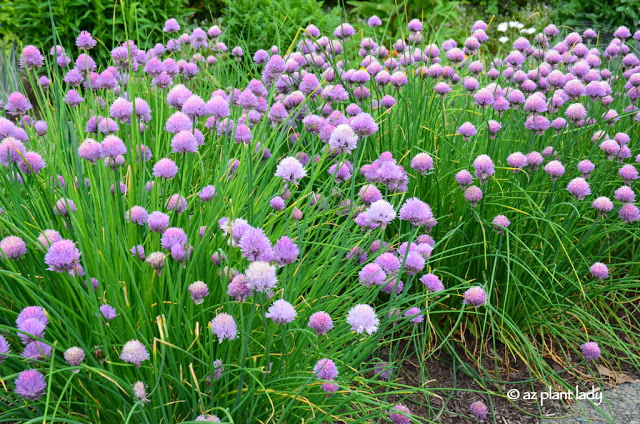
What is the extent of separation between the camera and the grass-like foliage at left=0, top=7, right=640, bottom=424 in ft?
5.07

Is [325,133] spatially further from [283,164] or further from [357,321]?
[357,321]

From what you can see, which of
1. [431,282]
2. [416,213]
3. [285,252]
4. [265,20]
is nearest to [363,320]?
[285,252]

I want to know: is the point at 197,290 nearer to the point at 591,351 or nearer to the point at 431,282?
the point at 431,282

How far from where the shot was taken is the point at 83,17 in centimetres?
530

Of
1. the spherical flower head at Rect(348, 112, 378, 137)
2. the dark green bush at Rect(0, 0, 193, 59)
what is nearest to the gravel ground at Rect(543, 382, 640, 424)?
the spherical flower head at Rect(348, 112, 378, 137)

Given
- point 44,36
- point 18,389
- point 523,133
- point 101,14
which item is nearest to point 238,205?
point 18,389

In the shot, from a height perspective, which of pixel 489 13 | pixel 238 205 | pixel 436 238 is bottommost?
pixel 489 13

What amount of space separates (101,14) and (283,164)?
4.63 m

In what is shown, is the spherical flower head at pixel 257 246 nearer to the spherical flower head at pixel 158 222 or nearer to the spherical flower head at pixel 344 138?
the spherical flower head at pixel 158 222

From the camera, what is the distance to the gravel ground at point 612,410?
2387 millimetres

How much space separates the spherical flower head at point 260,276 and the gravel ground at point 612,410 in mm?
1641

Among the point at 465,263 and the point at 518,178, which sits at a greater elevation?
the point at 518,178

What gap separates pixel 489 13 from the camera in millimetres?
→ 11844

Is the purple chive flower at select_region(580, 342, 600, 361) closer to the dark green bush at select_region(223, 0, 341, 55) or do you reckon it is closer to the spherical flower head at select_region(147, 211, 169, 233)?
the spherical flower head at select_region(147, 211, 169, 233)
